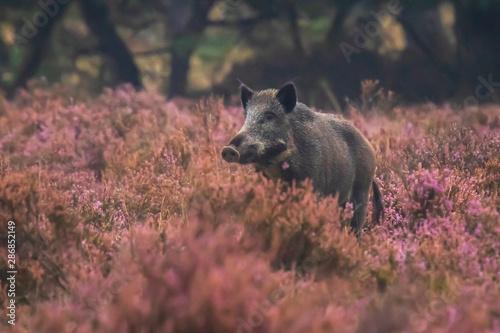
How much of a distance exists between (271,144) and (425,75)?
14.6 meters

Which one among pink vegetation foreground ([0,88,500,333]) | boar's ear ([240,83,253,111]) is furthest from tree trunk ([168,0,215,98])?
boar's ear ([240,83,253,111])

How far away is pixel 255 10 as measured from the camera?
63.5ft

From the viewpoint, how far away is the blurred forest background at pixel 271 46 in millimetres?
17672

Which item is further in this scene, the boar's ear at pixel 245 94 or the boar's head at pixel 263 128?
the boar's ear at pixel 245 94

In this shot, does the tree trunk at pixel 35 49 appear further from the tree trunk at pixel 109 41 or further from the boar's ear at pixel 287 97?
the boar's ear at pixel 287 97

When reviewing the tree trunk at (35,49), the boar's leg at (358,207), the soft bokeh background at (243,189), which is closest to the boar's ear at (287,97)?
the soft bokeh background at (243,189)

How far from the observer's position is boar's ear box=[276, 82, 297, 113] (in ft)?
15.6

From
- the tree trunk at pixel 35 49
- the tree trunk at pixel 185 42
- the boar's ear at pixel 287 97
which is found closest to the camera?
the boar's ear at pixel 287 97

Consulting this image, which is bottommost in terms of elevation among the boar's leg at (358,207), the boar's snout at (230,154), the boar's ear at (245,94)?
the boar's leg at (358,207)

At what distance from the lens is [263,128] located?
15.2 feet

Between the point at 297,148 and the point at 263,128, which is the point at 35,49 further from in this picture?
the point at 297,148

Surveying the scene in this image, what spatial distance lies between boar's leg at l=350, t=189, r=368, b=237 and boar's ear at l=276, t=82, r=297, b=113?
1141 millimetres

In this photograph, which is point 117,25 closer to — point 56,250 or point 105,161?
point 105,161

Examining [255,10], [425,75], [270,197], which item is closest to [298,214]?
[270,197]
